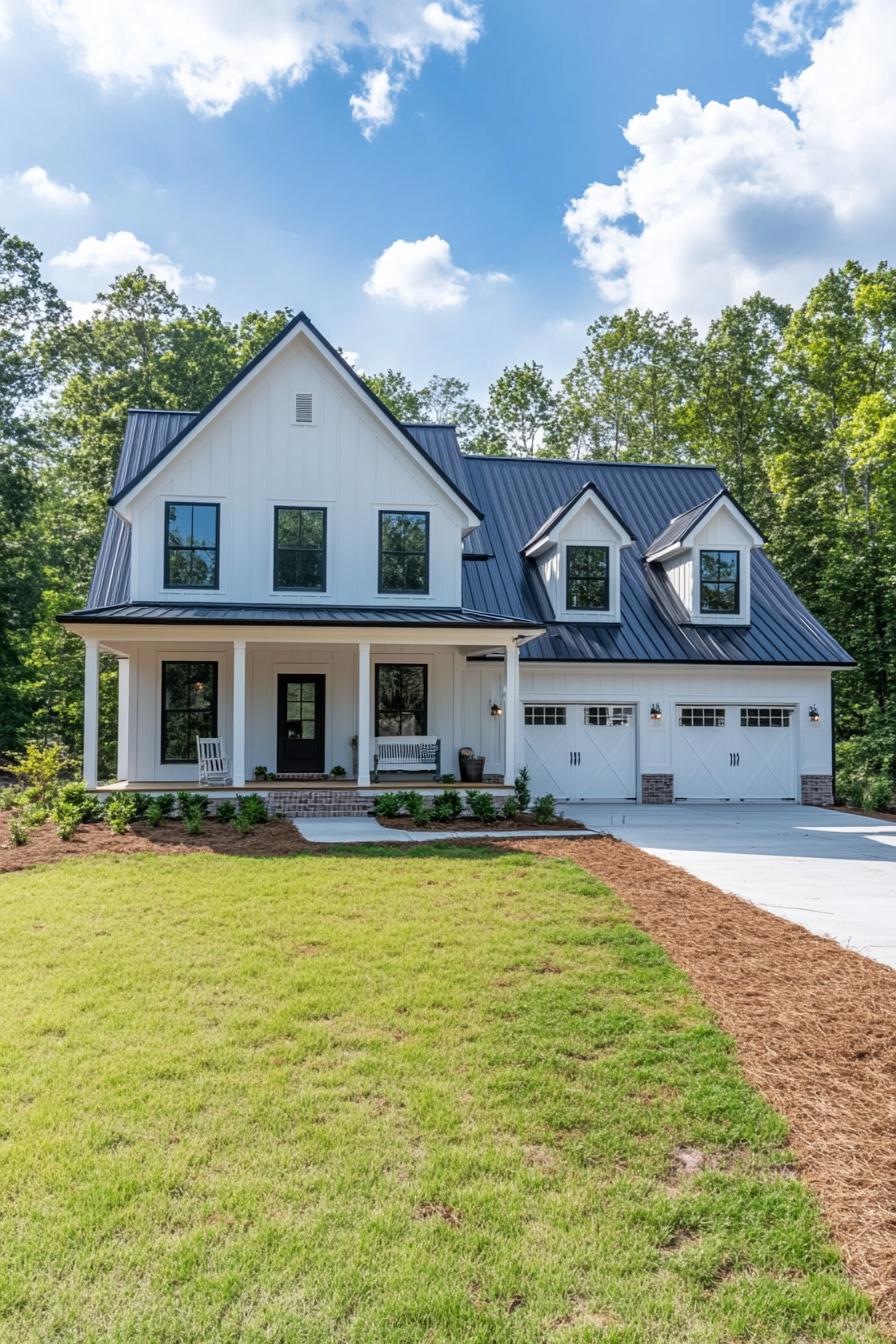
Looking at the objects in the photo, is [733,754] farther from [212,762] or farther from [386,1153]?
[386,1153]

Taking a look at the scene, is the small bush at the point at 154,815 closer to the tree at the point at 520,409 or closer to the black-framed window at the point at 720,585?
the black-framed window at the point at 720,585

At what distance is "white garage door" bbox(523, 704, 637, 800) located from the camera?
17109 mm

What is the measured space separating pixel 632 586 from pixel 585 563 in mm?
1724

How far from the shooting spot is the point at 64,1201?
3180 millimetres

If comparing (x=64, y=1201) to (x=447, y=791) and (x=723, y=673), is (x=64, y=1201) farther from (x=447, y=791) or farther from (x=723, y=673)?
(x=723, y=673)

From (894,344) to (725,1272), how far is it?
29155mm

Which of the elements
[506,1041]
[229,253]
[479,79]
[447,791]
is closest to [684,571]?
[447,791]

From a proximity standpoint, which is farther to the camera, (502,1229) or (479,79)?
(479,79)

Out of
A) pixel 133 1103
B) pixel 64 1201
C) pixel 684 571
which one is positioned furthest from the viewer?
pixel 684 571

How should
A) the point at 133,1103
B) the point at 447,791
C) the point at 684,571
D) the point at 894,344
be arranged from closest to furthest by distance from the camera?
1. the point at 133,1103
2. the point at 447,791
3. the point at 684,571
4. the point at 894,344

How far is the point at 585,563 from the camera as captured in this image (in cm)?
1809

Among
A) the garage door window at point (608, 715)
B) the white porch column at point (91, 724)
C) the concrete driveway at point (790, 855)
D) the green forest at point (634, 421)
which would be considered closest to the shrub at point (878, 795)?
the green forest at point (634, 421)

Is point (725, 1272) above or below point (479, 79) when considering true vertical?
below

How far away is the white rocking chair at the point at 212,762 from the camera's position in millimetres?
15208
